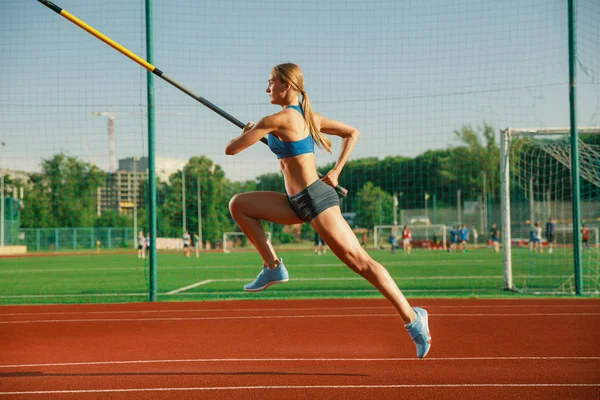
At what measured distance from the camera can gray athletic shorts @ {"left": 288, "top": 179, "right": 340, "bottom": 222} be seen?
544cm

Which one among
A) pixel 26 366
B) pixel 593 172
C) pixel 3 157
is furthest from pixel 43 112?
pixel 593 172

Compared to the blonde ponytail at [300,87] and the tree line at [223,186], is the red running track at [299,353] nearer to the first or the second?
the blonde ponytail at [300,87]

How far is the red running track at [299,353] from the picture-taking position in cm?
579

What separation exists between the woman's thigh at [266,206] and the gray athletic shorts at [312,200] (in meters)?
0.10

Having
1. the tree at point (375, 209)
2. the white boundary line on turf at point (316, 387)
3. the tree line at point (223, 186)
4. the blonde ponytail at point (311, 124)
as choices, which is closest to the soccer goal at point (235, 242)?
the tree line at point (223, 186)

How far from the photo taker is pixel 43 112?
49.9ft

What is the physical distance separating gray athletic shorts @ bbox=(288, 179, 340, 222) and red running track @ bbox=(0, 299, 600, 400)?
1430mm

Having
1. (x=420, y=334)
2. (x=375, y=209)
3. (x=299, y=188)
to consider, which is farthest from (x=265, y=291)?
(x=375, y=209)

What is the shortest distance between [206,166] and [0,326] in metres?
12.4

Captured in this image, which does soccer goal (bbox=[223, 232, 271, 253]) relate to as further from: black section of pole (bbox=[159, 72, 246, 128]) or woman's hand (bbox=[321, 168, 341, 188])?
woman's hand (bbox=[321, 168, 341, 188])

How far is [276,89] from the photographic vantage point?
218 inches

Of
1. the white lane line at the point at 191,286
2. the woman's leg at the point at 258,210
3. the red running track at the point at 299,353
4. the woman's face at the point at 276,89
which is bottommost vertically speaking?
the white lane line at the point at 191,286

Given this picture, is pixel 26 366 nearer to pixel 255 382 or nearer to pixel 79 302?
pixel 255 382

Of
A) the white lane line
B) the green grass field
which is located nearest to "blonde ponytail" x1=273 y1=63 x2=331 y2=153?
the green grass field
